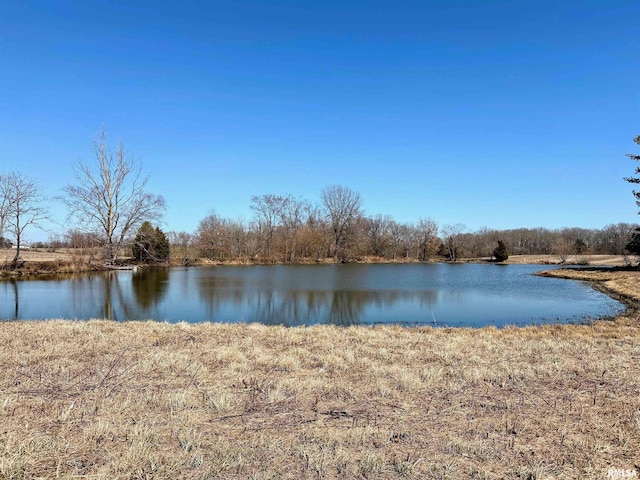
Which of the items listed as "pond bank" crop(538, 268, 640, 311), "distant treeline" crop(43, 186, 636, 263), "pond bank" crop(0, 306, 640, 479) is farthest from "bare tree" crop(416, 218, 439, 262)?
"pond bank" crop(0, 306, 640, 479)

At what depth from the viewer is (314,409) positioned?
4398mm

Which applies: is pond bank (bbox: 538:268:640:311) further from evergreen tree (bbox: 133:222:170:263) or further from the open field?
evergreen tree (bbox: 133:222:170:263)

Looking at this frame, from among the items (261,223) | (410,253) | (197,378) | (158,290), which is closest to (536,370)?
(197,378)

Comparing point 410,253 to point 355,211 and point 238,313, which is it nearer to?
A: point 355,211

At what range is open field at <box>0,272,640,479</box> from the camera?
317 centimetres

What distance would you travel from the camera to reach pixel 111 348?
736cm

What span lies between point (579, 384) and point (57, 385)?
7055 millimetres

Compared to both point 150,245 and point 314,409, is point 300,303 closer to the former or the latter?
point 314,409

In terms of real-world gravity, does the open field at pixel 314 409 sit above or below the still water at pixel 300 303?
above

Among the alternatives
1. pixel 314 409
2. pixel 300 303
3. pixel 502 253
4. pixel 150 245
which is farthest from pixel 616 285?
pixel 502 253

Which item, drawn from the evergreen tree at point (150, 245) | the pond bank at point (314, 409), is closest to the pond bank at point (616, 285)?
the pond bank at point (314, 409)

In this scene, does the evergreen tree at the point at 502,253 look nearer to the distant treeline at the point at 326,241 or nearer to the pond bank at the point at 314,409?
the distant treeline at the point at 326,241

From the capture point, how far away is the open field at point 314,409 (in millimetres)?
3168

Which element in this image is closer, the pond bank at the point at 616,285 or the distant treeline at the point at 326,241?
the pond bank at the point at 616,285
